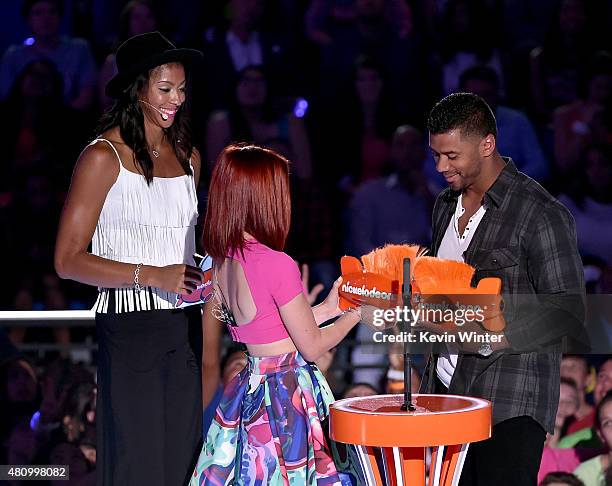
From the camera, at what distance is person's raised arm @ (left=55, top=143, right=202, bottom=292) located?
266cm

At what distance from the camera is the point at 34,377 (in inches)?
140

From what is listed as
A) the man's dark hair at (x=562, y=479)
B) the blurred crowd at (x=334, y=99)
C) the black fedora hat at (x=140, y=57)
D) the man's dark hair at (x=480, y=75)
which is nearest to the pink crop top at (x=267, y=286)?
the black fedora hat at (x=140, y=57)

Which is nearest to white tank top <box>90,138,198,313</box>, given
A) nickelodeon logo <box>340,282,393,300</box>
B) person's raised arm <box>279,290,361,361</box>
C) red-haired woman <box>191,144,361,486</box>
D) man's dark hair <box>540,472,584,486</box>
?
red-haired woman <box>191,144,361,486</box>

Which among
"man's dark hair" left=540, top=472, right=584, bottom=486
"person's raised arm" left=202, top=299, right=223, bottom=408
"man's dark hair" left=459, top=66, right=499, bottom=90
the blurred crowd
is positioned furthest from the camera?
"man's dark hair" left=459, top=66, right=499, bottom=90

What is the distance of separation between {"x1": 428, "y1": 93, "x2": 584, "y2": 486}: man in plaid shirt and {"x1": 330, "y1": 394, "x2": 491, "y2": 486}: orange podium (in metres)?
0.14

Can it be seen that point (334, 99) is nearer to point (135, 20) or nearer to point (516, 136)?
point (516, 136)

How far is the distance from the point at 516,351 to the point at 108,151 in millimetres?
1148

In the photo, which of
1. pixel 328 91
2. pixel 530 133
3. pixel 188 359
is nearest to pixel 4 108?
pixel 328 91

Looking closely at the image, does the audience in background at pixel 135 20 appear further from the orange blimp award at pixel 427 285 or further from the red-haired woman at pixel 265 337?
the orange blimp award at pixel 427 285

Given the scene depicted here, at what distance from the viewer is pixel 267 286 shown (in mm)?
2504

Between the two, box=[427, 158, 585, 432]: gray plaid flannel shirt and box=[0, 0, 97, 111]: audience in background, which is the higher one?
box=[0, 0, 97, 111]: audience in background

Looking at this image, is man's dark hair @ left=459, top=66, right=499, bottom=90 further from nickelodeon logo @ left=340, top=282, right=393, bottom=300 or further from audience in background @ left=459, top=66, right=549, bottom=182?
nickelodeon logo @ left=340, top=282, right=393, bottom=300

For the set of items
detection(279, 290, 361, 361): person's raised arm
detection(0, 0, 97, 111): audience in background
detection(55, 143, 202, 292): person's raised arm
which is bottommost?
detection(279, 290, 361, 361): person's raised arm

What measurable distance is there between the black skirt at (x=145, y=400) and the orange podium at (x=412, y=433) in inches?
23.4
